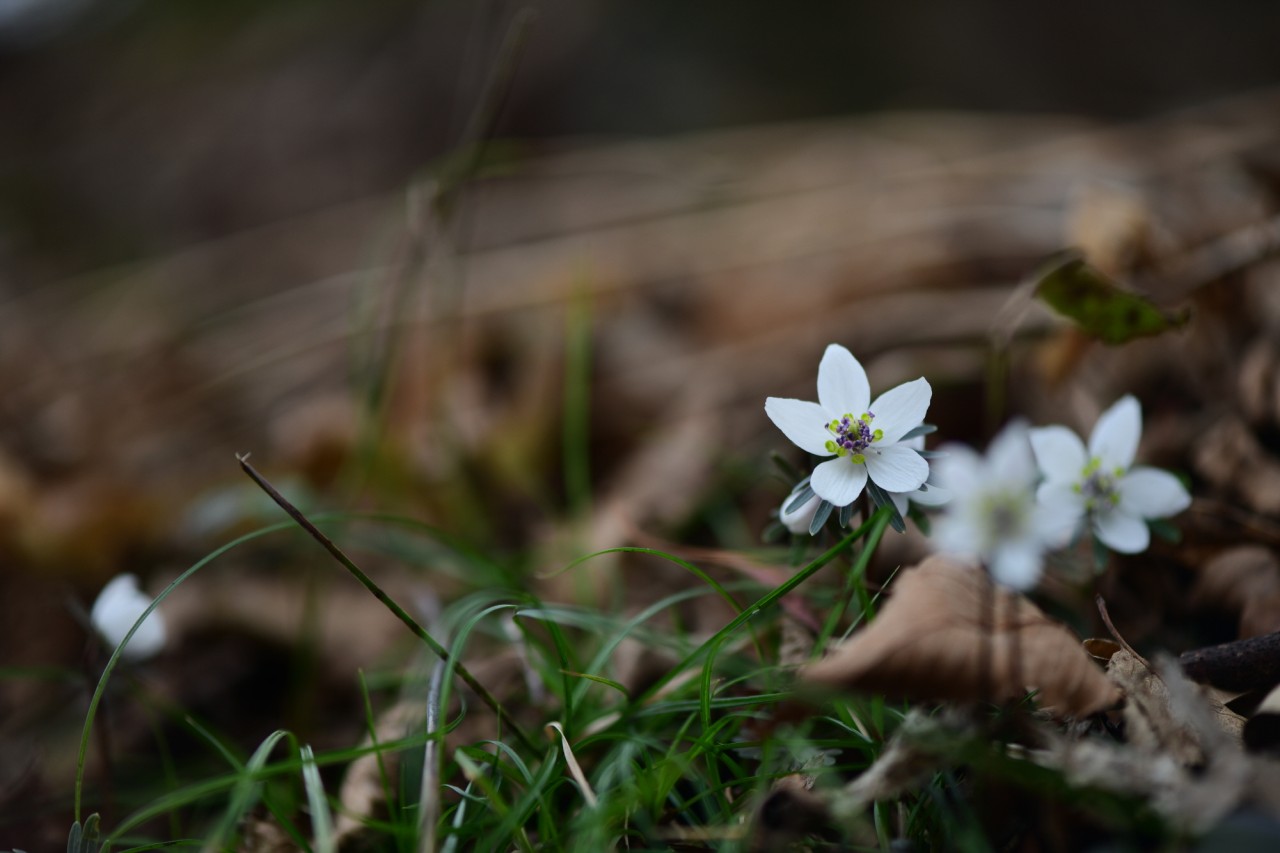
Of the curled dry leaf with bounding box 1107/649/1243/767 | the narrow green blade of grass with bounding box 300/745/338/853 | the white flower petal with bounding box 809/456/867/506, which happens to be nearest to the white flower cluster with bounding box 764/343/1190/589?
the white flower petal with bounding box 809/456/867/506

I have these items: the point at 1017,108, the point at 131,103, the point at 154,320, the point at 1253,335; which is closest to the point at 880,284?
the point at 1253,335

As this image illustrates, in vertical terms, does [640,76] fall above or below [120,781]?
above

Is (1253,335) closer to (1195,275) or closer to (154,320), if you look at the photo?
(1195,275)

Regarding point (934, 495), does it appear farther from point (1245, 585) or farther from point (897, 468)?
point (1245, 585)

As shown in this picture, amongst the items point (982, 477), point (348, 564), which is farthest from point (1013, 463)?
A: point (348, 564)

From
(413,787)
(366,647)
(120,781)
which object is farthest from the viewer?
(366,647)

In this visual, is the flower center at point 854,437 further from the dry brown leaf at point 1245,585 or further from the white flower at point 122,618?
the white flower at point 122,618
